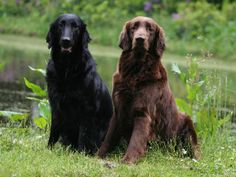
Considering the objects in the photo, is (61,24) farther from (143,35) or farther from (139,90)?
(139,90)

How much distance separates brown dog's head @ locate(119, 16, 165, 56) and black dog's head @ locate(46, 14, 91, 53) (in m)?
0.49

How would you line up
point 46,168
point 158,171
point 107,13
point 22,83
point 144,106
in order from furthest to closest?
point 107,13 → point 22,83 → point 144,106 → point 158,171 → point 46,168

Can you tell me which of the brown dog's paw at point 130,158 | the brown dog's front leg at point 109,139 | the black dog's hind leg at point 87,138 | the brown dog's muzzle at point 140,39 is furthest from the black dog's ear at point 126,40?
the brown dog's paw at point 130,158

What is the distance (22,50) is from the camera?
1873 centimetres

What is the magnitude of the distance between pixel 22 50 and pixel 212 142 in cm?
1132

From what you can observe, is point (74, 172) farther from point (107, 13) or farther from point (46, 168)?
point (107, 13)

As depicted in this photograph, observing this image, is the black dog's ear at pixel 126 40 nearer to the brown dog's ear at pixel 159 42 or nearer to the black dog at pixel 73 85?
the brown dog's ear at pixel 159 42

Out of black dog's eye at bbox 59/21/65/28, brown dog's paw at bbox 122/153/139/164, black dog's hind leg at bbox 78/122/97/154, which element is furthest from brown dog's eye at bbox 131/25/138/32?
brown dog's paw at bbox 122/153/139/164

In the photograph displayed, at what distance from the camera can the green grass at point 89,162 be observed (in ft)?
19.0

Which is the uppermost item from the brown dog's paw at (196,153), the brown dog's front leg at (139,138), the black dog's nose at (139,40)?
the black dog's nose at (139,40)

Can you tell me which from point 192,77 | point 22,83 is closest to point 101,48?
point 22,83

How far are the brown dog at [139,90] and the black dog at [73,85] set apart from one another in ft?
0.80

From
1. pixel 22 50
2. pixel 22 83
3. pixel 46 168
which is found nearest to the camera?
pixel 46 168

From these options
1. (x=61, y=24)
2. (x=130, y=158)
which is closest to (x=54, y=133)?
(x=130, y=158)
